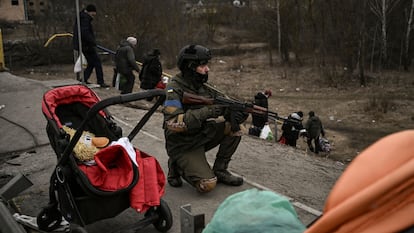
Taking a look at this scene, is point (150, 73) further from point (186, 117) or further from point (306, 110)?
point (186, 117)

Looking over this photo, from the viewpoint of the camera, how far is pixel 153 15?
66.9 feet

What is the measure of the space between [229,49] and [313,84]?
25.3 feet

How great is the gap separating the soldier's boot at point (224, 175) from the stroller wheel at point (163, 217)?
1.28 metres

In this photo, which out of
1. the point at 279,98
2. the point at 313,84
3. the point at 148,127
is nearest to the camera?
the point at 148,127

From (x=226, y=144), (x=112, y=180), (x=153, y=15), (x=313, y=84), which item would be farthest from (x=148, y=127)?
(x=153, y=15)

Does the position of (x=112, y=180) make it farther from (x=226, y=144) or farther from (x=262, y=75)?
(x=262, y=75)

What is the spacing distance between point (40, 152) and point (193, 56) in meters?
2.89

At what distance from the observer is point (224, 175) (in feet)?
18.0

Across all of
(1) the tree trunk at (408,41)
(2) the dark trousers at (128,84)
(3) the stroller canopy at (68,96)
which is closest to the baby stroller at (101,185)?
(3) the stroller canopy at (68,96)

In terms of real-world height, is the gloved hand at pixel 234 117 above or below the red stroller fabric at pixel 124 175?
above

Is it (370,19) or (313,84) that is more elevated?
(370,19)

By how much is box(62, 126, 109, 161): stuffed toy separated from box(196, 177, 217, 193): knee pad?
1045mm

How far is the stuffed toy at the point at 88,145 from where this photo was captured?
411 centimetres

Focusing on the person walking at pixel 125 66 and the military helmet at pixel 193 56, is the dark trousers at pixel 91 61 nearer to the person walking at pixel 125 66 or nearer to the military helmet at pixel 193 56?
the person walking at pixel 125 66
